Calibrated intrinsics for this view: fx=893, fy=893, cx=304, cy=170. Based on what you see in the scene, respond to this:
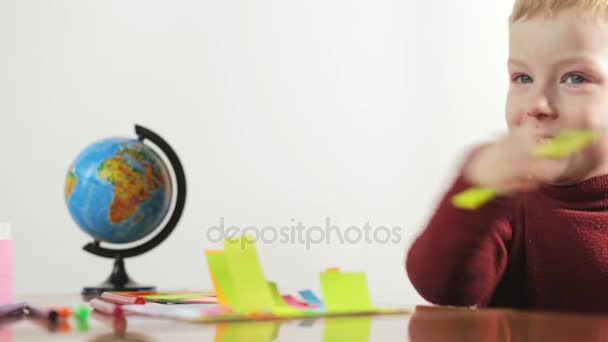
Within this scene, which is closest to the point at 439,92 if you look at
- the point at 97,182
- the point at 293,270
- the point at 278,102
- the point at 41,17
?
the point at 278,102

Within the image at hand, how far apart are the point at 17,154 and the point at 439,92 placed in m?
1.42

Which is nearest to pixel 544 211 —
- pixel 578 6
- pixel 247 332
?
pixel 578 6

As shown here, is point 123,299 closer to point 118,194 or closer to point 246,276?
point 246,276

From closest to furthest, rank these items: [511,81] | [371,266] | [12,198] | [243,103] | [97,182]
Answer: [511,81], [97,182], [12,198], [243,103], [371,266]

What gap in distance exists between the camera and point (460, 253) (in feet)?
3.54

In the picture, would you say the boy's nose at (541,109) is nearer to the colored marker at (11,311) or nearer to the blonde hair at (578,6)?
the blonde hair at (578,6)

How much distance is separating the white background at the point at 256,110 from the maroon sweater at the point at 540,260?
139 centimetres

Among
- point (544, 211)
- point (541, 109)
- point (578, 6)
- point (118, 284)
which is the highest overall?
point (578, 6)

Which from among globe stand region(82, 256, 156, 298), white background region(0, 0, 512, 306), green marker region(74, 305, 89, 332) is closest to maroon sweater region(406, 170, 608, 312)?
green marker region(74, 305, 89, 332)

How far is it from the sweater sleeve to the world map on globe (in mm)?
645

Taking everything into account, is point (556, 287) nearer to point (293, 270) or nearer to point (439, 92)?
point (293, 270)

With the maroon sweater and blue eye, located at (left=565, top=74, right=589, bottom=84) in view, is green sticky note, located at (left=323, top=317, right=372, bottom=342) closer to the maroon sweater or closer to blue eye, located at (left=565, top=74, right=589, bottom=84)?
the maroon sweater

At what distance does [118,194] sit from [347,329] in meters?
0.96

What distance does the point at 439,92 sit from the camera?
312cm
